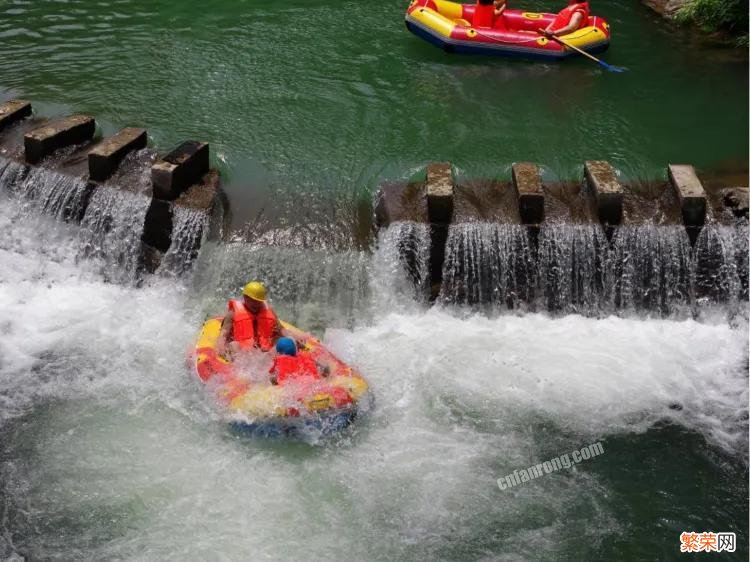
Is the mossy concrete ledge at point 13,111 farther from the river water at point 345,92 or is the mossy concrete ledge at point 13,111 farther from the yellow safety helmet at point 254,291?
the yellow safety helmet at point 254,291

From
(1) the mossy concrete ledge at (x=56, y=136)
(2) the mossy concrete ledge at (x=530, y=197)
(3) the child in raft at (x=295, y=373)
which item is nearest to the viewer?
(3) the child in raft at (x=295, y=373)

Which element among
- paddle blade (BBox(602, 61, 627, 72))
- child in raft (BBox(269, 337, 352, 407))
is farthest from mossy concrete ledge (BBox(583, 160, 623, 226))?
paddle blade (BBox(602, 61, 627, 72))

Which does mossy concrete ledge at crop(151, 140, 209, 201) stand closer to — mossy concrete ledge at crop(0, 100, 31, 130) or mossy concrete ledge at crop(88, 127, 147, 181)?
mossy concrete ledge at crop(88, 127, 147, 181)

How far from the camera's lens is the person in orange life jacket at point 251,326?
28.3 ft

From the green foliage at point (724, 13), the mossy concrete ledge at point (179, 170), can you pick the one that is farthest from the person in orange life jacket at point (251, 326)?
the green foliage at point (724, 13)

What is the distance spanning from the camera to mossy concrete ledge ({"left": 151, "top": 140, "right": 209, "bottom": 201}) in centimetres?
1023

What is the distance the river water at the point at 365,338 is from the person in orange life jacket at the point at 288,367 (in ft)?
2.17

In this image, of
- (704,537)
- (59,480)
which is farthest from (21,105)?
(704,537)

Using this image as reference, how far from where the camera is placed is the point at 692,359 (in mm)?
9336

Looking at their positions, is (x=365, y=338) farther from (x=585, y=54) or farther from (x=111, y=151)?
(x=585, y=54)

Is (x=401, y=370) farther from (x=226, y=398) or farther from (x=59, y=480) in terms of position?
(x=59, y=480)

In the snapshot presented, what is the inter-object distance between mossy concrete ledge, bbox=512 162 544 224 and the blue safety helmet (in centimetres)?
337

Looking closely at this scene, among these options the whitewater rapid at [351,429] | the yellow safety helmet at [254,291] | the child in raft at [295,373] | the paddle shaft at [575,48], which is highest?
the paddle shaft at [575,48]

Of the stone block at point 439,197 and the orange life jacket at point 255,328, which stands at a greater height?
the stone block at point 439,197
